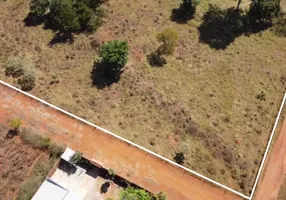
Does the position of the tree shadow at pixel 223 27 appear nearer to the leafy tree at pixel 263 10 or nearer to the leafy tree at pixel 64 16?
the leafy tree at pixel 263 10

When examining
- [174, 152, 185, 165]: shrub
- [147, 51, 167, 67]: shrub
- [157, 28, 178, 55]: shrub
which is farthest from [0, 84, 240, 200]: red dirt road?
[157, 28, 178, 55]: shrub

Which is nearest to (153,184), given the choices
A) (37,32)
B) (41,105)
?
(41,105)

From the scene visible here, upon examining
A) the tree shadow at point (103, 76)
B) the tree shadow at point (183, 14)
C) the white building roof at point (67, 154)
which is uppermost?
the tree shadow at point (183, 14)

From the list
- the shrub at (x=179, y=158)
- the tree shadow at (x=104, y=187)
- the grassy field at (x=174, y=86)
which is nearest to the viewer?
the tree shadow at (x=104, y=187)

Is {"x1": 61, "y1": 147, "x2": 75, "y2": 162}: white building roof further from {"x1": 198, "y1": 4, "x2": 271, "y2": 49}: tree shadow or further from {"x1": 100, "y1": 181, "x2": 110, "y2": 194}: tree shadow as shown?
{"x1": 198, "y1": 4, "x2": 271, "y2": 49}: tree shadow

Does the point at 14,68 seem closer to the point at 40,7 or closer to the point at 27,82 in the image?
the point at 27,82

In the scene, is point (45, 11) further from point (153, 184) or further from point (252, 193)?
point (252, 193)

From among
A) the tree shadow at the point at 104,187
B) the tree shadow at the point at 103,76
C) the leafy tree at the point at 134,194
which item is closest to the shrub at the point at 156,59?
the tree shadow at the point at 103,76
